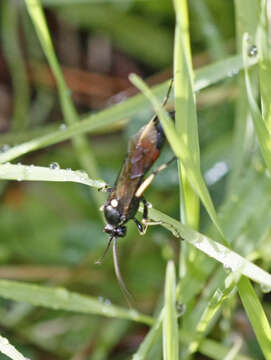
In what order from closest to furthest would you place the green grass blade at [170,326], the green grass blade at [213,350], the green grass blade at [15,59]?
the green grass blade at [170,326]
the green grass blade at [213,350]
the green grass blade at [15,59]

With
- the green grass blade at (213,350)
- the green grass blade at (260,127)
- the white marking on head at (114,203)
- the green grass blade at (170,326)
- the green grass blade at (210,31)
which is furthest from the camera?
the green grass blade at (210,31)

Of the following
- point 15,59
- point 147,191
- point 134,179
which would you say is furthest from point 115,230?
point 15,59

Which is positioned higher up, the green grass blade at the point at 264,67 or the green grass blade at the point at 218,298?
the green grass blade at the point at 264,67

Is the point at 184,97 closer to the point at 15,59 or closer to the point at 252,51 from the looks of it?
the point at 252,51

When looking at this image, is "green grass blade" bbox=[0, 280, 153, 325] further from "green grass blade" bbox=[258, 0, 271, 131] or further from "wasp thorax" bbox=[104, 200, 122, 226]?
"green grass blade" bbox=[258, 0, 271, 131]

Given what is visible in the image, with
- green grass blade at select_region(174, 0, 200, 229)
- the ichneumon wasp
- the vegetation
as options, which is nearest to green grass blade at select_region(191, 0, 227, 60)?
the vegetation

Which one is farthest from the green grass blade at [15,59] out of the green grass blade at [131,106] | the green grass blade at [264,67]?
the green grass blade at [264,67]

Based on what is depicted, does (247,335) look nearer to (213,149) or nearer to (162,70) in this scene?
(213,149)

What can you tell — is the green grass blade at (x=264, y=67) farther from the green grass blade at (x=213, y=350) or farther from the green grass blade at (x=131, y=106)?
the green grass blade at (x=213, y=350)
